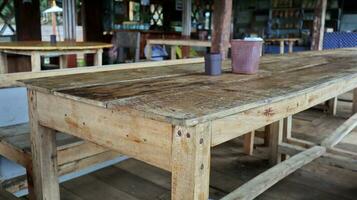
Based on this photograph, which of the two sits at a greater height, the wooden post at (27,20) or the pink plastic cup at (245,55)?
the wooden post at (27,20)

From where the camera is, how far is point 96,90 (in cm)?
115

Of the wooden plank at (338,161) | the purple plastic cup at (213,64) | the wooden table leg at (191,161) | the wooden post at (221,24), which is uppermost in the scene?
the wooden post at (221,24)

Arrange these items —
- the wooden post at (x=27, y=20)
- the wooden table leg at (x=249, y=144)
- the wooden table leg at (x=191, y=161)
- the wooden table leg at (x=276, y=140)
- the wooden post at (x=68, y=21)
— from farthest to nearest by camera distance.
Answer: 1. the wooden post at (x=27, y=20)
2. the wooden post at (x=68, y=21)
3. the wooden table leg at (x=249, y=144)
4. the wooden table leg at (x=276, y=140)
5. the wooden table leg at (x=191, y=161)

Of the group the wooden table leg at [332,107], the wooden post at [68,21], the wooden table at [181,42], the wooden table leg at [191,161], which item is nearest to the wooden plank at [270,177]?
the wooden table leg at [191,161]

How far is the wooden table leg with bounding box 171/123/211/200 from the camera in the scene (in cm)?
86

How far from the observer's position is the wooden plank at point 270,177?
58.8 inches

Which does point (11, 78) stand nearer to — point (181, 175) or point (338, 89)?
point (181, 175)

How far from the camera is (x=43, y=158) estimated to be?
1355 millimetres

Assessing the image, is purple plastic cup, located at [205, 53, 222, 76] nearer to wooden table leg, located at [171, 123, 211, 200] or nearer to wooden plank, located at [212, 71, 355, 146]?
wooden plank, located at [212, 71, 355, 146]

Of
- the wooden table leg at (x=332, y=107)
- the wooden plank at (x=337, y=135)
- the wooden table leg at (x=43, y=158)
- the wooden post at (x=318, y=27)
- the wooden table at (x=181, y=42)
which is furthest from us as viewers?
the wooden post at (x=318, y=27)

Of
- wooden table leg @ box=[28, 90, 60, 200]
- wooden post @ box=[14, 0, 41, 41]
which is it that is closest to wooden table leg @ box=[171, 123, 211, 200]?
wooden table leg @ box=[28, 90, 60, 200]

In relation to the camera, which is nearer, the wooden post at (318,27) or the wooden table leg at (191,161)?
the wooden table leg at (191,161)

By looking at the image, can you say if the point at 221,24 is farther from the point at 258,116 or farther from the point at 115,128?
the point at 115,128

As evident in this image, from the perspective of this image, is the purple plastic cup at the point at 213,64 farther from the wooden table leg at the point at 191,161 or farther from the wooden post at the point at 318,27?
the wooden post at the point at 318,27
